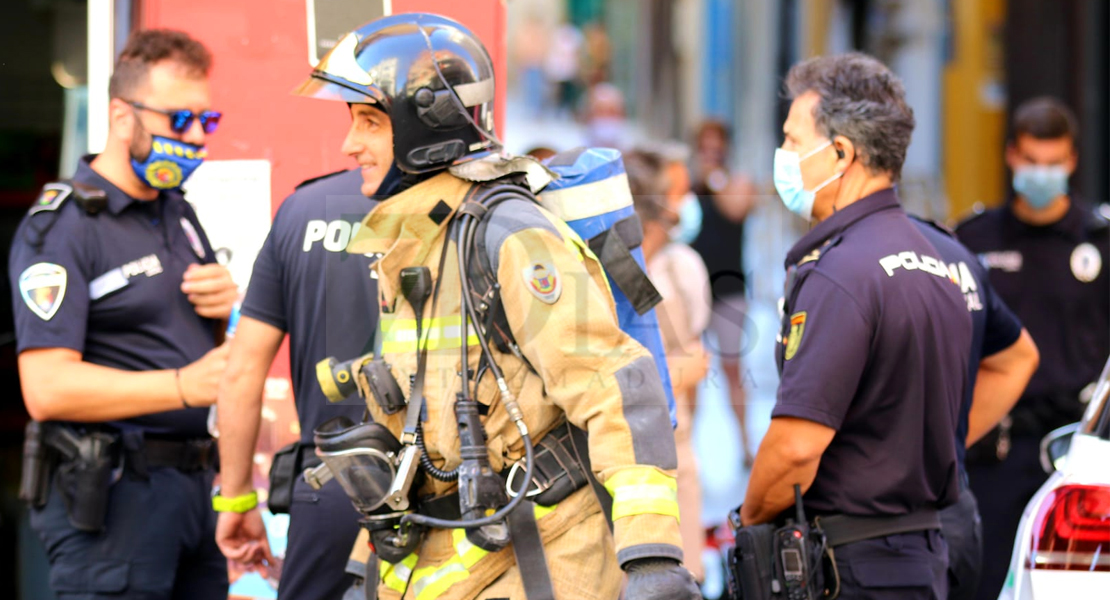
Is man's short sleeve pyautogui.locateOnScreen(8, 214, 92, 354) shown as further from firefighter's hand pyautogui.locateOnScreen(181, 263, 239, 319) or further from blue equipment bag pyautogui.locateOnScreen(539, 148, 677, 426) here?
blue equipment bag pyautogui.locateOnScreen(539, 148, 677, 426)

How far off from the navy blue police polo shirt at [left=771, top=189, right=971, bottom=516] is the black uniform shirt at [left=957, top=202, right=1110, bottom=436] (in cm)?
228

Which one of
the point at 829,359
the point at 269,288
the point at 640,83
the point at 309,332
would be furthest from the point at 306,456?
the point at 640,83

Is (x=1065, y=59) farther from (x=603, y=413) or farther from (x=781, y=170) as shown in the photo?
(x=603, y=413)

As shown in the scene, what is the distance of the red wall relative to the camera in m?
4.50

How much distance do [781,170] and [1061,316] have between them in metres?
2.43

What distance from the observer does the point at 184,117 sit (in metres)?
4.39

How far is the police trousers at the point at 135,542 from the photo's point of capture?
418 centimetres

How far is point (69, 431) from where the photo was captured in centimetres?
429

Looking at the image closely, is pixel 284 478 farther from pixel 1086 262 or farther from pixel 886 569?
pixel 1086 262

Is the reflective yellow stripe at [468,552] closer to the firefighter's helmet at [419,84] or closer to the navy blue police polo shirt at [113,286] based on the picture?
the firefighter's helmet at [419,84]

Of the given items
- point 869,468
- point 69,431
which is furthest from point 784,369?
point 69,431

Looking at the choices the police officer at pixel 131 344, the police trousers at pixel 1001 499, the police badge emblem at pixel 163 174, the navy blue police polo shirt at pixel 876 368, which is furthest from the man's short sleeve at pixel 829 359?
the police trousers at pixel 1001 499

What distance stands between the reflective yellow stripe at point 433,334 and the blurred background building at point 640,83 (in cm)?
129

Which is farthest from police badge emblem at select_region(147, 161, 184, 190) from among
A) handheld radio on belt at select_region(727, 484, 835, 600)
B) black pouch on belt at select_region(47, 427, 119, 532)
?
handheld radio on belt at select_region(727, 484, 835, 600)
